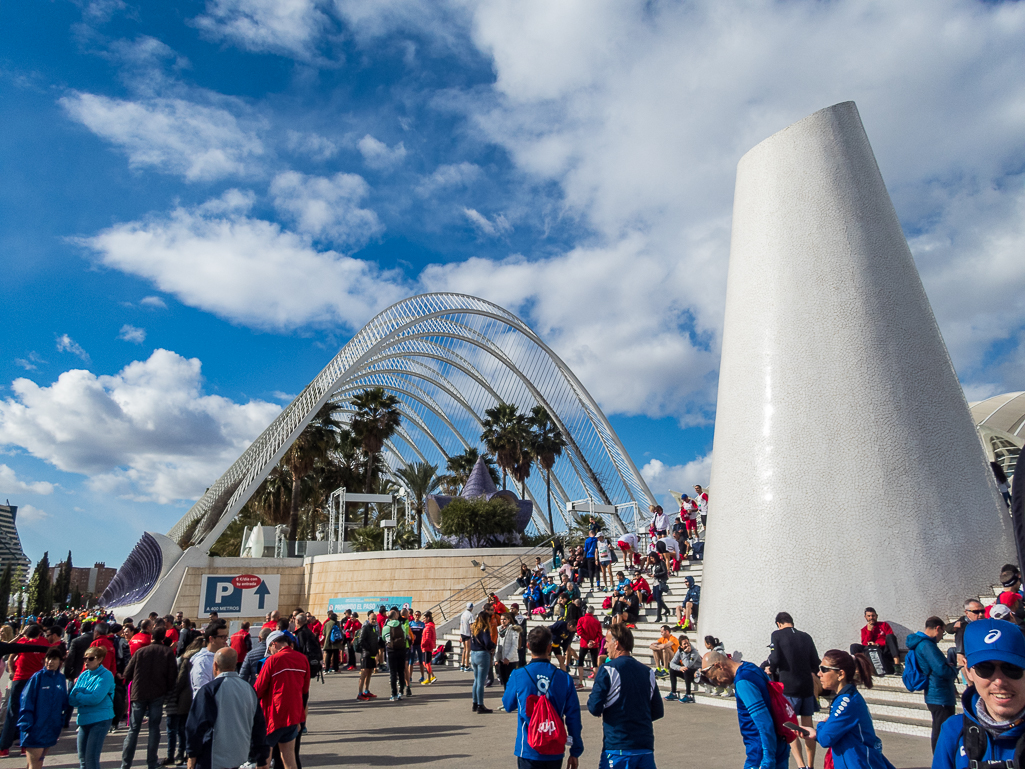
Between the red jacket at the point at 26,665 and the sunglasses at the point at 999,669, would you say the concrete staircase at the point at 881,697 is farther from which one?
the red jacket at the point at 26,665

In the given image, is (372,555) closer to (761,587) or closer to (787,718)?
(761,587)

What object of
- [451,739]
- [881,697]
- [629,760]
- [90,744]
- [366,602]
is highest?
[366,602]

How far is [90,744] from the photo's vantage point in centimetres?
604

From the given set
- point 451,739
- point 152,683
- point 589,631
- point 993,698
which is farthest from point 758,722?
point 589,631

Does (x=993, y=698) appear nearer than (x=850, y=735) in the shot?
Yes

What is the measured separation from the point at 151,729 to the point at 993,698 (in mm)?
7953

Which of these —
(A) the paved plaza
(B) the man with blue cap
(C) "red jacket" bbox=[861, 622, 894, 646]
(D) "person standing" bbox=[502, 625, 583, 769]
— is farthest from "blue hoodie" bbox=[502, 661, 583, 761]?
(C) "red jacket" bbox=[861, 622, 894, 646]

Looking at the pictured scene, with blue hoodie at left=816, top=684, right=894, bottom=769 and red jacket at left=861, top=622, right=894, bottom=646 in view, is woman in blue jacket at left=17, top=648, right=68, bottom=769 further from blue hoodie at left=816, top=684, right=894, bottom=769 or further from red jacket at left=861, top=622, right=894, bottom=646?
red jacket at left=861, top=622, right=894, bottom=646

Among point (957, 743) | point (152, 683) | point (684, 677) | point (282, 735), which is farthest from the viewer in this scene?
point (684, 677)

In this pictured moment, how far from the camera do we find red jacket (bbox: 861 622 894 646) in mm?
8523

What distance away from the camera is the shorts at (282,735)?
5.54m

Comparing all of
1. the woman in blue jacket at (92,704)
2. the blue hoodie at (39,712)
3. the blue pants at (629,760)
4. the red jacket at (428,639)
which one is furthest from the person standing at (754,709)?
the red jacket at (428,639)

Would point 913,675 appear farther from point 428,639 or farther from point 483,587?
point 483,587

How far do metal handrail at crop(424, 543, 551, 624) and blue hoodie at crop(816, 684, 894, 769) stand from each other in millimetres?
20922
